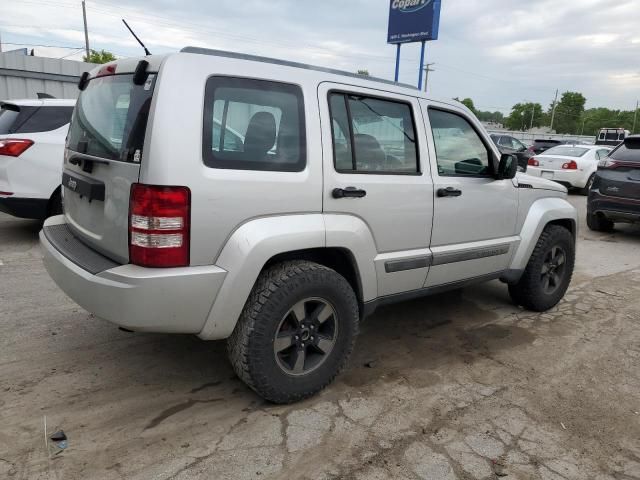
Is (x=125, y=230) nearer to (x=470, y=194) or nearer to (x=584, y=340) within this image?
(x=470, y=194)

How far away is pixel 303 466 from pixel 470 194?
2246 millimetres

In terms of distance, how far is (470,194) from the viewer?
3684mm

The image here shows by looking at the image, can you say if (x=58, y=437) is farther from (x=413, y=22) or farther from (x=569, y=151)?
(x=413, y=22)

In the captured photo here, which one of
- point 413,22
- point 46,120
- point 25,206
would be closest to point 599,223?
point 46,120

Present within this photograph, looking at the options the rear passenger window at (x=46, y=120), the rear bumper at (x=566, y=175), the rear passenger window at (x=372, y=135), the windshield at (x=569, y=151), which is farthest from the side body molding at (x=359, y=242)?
the windshield at (x=569, y=151)

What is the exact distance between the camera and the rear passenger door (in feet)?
Result: 9.59

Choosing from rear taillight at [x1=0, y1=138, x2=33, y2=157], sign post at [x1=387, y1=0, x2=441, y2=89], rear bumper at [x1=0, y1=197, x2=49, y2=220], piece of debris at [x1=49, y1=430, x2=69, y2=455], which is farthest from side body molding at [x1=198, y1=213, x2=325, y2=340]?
sign post at [x1=387, y1=0, x2=441, y2=89]

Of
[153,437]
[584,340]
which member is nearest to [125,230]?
[153,437]

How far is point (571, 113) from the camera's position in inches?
3991

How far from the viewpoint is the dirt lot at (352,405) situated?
2.42 metres

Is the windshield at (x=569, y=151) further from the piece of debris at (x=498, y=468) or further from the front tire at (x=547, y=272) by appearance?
the piece of debris at (x=498, y=468)

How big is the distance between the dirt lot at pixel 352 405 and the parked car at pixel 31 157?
1.79 meters

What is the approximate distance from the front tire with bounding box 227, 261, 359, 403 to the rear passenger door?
0.31 metres

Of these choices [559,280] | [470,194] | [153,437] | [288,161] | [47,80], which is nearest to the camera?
[153,437]
